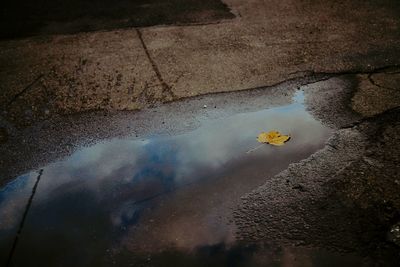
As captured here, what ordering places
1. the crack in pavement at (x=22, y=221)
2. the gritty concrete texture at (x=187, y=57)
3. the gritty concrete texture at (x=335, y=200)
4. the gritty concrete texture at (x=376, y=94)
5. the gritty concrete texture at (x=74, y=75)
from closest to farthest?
1. the gritty concrete texture at (x=335, y=200)
2. the crack in pavement at (x=22, y=221)
3. the gritty concrete texture at (x=376, y=94)
4. the gritty concrete texture at (x=74, y=75)
5. the gritty concrete texture at (x=187, y=57)

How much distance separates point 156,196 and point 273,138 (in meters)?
1.30

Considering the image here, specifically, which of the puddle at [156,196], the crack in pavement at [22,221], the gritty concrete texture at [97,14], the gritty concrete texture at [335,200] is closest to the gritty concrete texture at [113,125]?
the puddle at [156,196]

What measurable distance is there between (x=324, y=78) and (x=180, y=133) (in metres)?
1.94

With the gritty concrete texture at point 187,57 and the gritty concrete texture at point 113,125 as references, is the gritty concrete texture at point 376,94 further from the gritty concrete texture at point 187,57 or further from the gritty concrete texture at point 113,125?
the gritty concrete texture at point 113,125

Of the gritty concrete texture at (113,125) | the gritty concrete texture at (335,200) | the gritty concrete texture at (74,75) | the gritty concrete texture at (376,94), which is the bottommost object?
the gritty concrete texture at (376,94)

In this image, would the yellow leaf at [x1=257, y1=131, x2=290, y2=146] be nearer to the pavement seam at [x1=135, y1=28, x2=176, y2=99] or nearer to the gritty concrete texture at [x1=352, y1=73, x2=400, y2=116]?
the gritty concrete texture at [x1=352, y1=73, x2=400, y2=116]

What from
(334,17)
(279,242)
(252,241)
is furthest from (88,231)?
(334,17)

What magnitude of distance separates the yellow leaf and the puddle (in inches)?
2.6

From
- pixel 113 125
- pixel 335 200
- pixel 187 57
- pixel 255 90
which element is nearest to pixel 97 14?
pixel 187 57

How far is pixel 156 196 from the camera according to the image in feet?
10.2

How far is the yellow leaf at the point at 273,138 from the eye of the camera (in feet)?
11.9

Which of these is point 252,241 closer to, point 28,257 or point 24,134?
point 28,257

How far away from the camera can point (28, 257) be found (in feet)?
8.82

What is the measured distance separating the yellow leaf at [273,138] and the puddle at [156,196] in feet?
0.22
